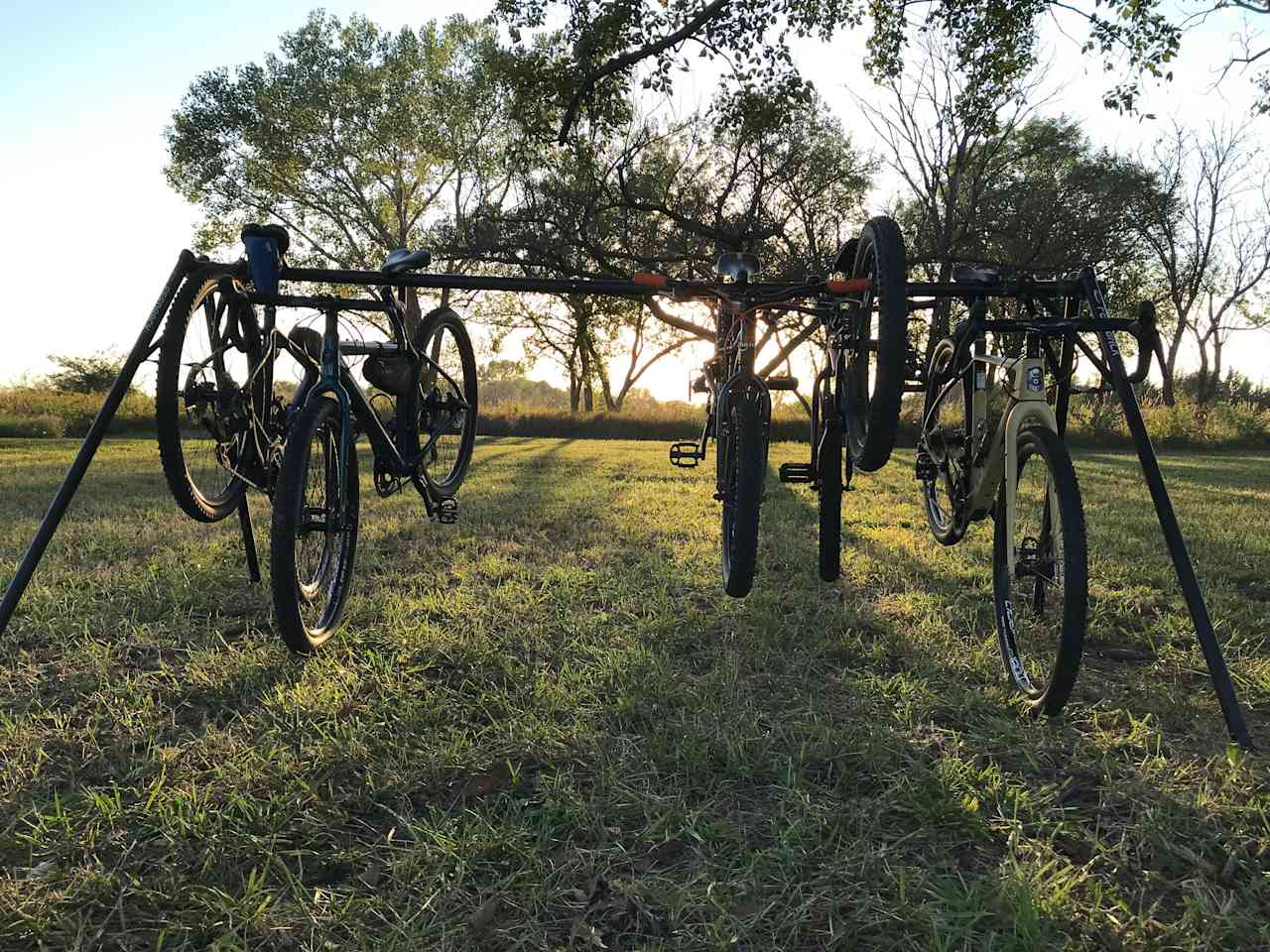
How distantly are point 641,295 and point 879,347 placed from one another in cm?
135

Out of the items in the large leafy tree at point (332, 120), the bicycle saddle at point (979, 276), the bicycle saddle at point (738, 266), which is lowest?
the bicycle saddle at point (979, 276)

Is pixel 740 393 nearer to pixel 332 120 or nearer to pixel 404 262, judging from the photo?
pixel 404 262

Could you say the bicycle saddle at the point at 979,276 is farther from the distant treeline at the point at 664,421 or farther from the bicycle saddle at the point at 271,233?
the distant treeline at the point at 664,421

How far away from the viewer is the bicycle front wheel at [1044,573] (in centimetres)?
232

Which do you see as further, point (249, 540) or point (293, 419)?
point (249, 540)

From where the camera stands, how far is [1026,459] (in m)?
2.80

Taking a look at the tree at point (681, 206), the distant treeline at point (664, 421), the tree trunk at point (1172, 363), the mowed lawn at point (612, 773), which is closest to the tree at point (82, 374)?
the distant treeline at point (664, 421)

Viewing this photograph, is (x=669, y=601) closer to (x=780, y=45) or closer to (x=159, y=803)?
(x=159, y=803)

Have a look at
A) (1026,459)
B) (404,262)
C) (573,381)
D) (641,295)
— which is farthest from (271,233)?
(573,381)

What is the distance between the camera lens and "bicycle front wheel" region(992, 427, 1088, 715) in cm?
232

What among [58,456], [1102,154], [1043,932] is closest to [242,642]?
[1043,932]

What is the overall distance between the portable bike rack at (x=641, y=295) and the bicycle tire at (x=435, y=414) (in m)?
0.65

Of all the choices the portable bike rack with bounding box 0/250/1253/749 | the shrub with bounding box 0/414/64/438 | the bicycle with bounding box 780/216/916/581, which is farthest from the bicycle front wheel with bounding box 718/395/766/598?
the shrub with bounding box 0/414/64/438

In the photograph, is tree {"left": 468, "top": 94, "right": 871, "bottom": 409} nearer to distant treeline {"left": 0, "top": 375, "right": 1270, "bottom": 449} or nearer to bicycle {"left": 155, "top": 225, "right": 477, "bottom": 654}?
distant treeline {"left": 0, "top": 375, "right": 1270, "bottom": 449}
